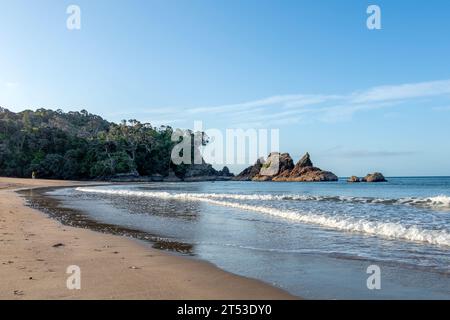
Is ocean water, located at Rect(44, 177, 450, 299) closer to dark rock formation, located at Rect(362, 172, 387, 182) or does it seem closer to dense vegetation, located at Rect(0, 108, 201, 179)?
dense vegetation, located at Rect(0, 108, 201, 179)

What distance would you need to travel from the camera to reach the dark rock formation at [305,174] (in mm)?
100644

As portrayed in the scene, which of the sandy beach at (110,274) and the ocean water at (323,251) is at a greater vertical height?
the sandy beach at (110,274)

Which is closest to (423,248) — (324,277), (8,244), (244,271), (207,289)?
(324,277)

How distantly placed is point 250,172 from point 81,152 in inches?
2070

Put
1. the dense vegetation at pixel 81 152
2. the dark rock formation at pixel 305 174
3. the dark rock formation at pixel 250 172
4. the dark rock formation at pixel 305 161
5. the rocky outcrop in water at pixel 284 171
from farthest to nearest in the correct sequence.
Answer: the dark rock formation at pixel 250 172 → the dark rock formation at pixel 305 161 → the rocky outcrop in water at pixel 284 171 → the dark rock formation at pixel 305 174 → the dense vegetation at pixel 81 152

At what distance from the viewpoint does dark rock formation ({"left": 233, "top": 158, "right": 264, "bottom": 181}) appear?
120 meters

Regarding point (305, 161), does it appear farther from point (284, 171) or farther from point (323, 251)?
point (323, 251)

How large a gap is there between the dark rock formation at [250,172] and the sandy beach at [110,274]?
367 ft

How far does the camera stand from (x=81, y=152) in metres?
91.2

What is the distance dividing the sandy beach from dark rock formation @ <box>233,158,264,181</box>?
11177cm

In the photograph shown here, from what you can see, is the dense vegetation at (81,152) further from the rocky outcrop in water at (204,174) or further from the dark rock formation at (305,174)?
the dark rock formation at (305,174)
